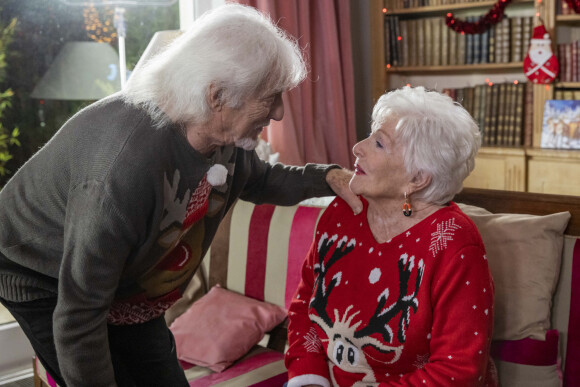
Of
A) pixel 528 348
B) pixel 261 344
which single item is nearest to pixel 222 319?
pixel 261 344

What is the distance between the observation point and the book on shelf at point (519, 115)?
3.90m

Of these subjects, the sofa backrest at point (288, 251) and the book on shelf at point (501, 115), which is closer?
the sofa backrest at point (288, 251)

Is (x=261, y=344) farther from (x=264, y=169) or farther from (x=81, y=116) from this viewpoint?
(x=81, y=116)

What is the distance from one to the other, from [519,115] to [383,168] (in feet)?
8.77

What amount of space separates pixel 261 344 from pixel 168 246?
0.95 metres

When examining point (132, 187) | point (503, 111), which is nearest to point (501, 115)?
point (503, 111)

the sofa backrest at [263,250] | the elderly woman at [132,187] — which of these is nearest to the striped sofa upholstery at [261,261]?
the sofa backrest at [263,250]

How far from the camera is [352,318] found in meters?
1.52

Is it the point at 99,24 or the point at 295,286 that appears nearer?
the point at 295,286

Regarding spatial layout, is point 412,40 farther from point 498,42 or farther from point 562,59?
point 562,59

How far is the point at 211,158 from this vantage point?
1.41 metres

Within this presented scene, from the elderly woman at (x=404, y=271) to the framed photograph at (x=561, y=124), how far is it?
2468 mm

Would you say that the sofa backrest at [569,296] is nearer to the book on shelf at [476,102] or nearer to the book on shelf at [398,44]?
the book on shelf at [476,102]

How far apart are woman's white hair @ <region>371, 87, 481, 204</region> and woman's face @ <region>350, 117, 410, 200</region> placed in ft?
0.06
